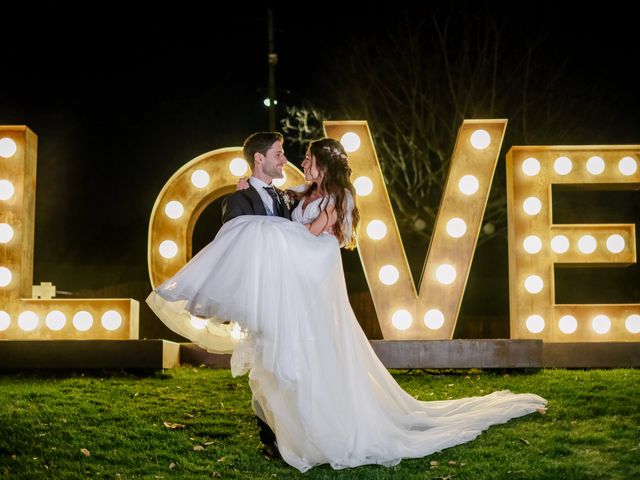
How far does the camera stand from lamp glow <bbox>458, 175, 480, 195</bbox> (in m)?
11.3

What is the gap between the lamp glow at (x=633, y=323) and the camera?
11.3 meters

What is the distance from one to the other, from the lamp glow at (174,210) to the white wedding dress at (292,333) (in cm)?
471

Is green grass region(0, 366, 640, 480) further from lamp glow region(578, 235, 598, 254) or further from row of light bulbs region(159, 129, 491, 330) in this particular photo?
lamp glow region(578, 235, 598, 254)

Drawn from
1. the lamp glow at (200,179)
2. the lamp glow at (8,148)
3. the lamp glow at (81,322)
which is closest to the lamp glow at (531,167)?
the lamp glow at (200,179)

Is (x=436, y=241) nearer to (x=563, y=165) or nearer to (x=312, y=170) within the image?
(x=563, y=165)

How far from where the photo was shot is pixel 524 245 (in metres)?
11.3

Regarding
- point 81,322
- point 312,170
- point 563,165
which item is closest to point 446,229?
point 563,165

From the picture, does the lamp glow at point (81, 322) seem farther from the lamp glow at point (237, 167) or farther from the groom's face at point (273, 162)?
the groom's face at point (273, 162)

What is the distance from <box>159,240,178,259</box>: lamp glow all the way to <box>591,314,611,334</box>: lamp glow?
19.7 ft

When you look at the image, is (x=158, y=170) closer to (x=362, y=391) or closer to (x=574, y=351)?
(x=574, y=351)

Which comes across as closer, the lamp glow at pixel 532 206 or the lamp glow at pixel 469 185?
the lamp glow at pixel 469 185

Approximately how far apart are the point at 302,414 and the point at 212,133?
25340 millimetres

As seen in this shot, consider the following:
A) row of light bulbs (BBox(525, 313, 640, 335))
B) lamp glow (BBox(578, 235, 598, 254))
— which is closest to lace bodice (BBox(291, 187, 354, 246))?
row of light bulbs (BBox(525, 313, 640, 335))

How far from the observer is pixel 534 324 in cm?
1119
